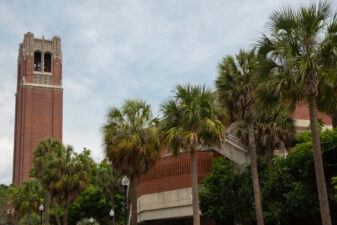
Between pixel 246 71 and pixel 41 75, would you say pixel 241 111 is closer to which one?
pixel 246 71

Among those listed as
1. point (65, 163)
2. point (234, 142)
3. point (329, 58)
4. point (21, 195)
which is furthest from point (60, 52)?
point (329, 58)

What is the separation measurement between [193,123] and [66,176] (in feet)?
62.8

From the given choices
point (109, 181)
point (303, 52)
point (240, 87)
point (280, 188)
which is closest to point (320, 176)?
point (303, 52)

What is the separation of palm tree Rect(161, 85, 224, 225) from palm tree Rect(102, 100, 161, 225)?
2535mm

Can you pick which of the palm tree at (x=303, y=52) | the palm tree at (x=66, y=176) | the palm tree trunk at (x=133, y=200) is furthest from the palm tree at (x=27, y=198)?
the palm tree at (x=303, y=52)

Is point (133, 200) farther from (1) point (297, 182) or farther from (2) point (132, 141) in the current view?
(1) point (297, 182)

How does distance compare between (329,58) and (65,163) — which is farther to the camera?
(65,163)

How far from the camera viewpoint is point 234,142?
3469 cm

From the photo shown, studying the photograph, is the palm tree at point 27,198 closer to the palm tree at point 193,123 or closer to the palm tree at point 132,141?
the palm tree at point 132,141

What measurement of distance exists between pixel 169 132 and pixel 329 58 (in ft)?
30.3

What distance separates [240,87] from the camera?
78.0ft

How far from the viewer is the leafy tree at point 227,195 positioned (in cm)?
2903

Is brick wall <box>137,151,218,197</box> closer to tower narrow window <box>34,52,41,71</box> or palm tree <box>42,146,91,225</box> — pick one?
palm tree <box>42,146,91,225</box>

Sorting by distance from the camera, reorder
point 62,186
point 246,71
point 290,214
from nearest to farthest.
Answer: point 246,71 < point 290,214 < point 62,186
